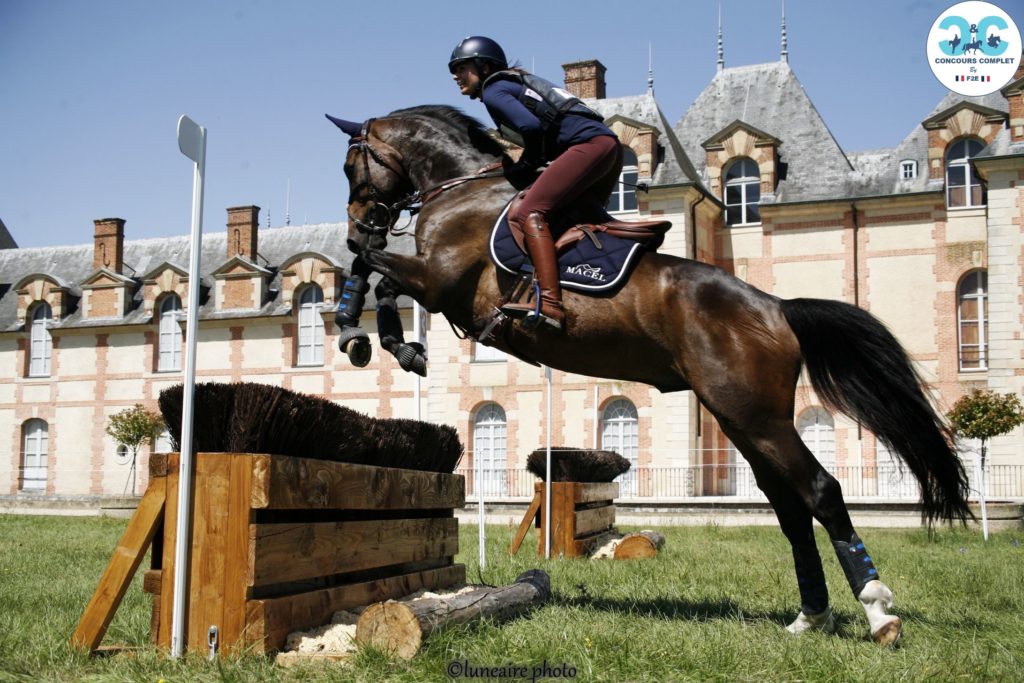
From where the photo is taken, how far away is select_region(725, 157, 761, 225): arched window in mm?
32312

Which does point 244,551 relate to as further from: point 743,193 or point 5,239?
point 5,239

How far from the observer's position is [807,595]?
6.22m

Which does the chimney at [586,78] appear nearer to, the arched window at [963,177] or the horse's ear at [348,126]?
the arched window at [963,177]

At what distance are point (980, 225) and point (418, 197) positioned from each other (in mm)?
27121

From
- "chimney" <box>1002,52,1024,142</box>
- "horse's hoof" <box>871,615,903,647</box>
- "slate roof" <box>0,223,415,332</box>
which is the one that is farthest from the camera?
"slate roof" <box>0,223,415,332</box>

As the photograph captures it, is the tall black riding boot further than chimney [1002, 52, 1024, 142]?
No

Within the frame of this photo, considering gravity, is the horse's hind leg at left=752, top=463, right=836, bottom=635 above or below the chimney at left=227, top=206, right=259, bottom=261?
below

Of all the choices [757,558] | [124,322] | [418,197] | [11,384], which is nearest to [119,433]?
[124,322]

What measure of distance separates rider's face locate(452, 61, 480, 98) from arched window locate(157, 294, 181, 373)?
111ft

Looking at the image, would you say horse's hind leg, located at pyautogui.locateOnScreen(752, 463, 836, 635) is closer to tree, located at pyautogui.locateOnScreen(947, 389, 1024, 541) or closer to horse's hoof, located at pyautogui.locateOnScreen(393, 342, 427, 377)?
horse's hoof, located at pyautogui.locateOnScreen(393, 342, 427, 377)

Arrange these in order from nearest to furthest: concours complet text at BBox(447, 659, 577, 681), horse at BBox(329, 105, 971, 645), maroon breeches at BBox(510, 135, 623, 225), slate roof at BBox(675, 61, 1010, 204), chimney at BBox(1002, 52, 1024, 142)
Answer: concours complet text at BBox(447, 659, 577, 681) → horse at BBox(329, 105, 971, 645) → maroon breeches at BBox(510, 135, 623, 225) → chimney at BBox(1002, 52, 1024, 142) → slate roof at BBox(675, 61, 1010, 204)

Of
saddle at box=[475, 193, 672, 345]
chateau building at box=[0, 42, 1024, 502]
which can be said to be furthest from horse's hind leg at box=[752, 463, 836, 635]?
chateau building at box=[0, 42, 1024, 502]

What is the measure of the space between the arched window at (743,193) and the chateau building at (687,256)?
4 centimetres

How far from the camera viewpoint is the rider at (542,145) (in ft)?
18.8
